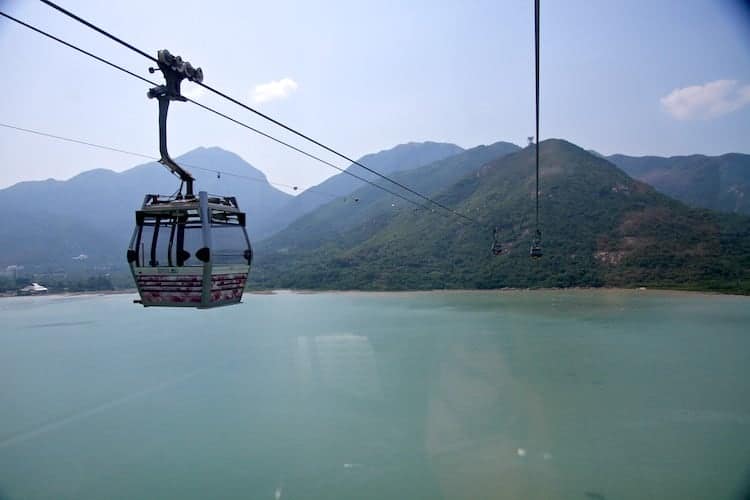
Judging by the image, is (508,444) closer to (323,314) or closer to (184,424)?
(184,424)

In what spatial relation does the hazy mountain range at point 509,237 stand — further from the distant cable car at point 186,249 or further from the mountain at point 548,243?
the distant cable car at point 186,249

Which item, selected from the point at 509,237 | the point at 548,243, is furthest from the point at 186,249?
the point at 548,243

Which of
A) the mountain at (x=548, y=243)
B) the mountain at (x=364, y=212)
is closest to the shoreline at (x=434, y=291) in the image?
the mountain at (x=548, y=243)

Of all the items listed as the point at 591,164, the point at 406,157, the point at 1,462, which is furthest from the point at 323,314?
the point at 406,157

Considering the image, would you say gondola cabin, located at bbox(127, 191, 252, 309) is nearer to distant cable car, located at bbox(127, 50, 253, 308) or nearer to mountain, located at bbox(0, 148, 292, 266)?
distant cable car, located at bbox(127, 50, 253, 308)

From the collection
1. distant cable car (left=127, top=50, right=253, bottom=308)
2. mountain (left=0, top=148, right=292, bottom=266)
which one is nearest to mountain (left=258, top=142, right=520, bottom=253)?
mountain (left=0, top=148, right=292, bottom=266)

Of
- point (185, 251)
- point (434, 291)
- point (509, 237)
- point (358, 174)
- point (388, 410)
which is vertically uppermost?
point (358, 174)

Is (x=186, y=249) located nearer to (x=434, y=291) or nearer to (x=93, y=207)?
(x=434, y=291)
